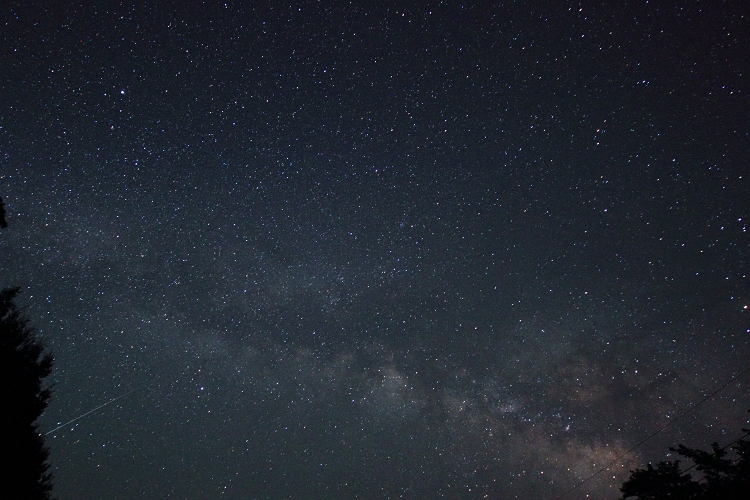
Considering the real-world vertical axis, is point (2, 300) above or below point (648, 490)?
above

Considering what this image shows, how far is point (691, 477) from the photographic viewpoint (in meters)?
11.1

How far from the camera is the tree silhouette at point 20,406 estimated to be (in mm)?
6266

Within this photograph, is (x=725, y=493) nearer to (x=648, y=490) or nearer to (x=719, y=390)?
(x=648, y=490)

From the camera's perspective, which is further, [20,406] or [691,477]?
[691,477]

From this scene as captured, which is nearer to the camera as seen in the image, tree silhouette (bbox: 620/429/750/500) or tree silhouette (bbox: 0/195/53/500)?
tree silhouette (bbox: 0/195/53/500)

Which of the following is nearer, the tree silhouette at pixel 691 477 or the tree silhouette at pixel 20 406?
the tree silhouette at pixel 20 406

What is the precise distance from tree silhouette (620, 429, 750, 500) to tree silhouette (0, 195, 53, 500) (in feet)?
50.2

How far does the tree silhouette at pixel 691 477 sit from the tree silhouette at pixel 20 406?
1529 centimetres

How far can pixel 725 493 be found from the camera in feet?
30.3

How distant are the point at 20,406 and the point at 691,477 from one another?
688 inches

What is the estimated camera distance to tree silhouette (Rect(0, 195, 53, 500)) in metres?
6.27

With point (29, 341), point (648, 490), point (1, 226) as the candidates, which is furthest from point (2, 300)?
point (648, 490)

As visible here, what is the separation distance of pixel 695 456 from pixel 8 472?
1691cm

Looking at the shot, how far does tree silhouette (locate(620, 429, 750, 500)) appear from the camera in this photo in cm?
1014
